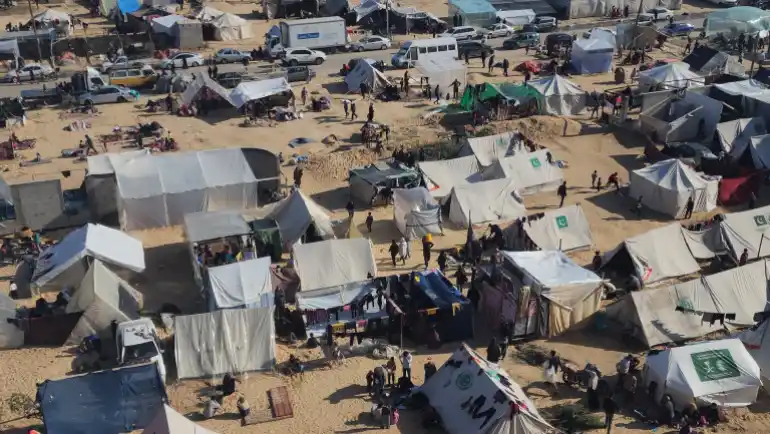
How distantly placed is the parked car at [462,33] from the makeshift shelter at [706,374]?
3109cm

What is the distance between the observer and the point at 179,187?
30.2 meters

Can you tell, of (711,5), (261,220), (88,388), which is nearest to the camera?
(88,388)

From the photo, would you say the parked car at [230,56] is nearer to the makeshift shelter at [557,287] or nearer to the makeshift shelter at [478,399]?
the makeshift shelter at [557,287]

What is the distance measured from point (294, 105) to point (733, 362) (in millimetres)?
24151

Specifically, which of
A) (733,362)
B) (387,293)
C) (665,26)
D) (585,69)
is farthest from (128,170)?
(665,26)

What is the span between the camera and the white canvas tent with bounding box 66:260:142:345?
23.6 m

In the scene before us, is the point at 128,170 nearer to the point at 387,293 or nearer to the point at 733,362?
the point at 387,293

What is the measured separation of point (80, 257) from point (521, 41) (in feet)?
103

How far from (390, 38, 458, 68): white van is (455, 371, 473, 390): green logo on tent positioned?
27.5 meters

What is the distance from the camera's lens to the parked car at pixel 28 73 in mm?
44031

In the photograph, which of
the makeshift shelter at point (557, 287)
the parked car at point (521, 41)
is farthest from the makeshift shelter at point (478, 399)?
the parked car at point (521, 41)

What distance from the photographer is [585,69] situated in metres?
46.3

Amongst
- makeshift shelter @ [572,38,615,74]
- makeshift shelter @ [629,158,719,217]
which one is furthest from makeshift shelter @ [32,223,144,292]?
makeshift shelter @ [572,38,615,74]

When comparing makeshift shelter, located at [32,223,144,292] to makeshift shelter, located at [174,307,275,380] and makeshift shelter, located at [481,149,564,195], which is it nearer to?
makeshift shelter, located at [174,307,275,380]
